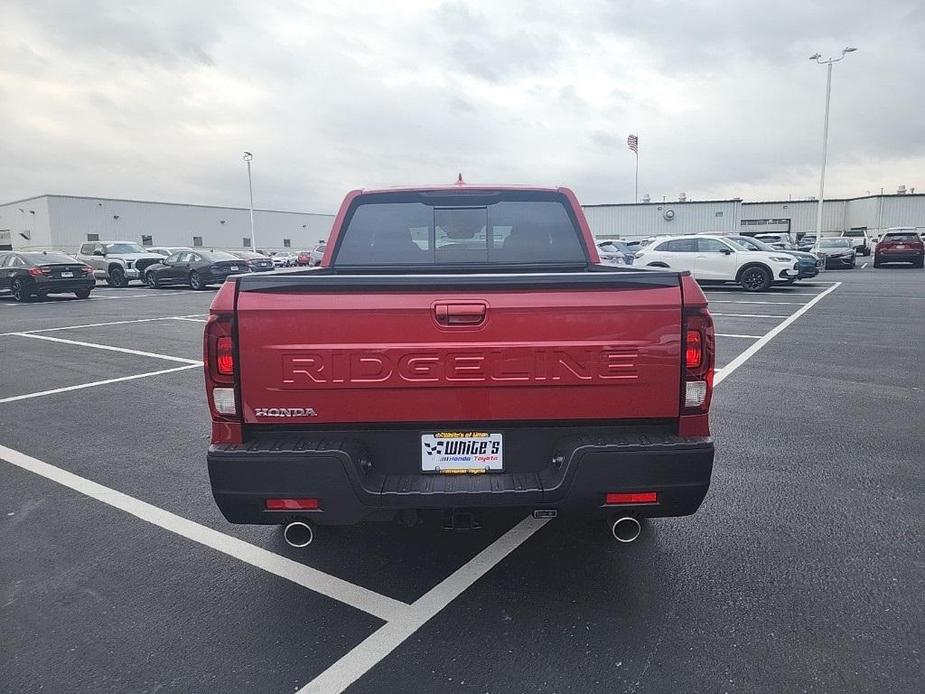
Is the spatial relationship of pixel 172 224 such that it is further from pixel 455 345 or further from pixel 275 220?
pixel 455 345

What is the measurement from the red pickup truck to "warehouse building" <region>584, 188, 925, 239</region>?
158ft

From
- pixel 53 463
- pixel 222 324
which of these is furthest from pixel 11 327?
pixel 222 324

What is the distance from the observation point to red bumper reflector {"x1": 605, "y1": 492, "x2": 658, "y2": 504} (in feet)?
8.76

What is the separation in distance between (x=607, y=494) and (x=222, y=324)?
1738 mm

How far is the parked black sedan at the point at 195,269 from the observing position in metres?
24.3

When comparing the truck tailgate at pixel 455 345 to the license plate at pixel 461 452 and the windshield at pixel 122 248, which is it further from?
the windshield at pixel 122 248

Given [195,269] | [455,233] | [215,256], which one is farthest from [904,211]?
[455,233]

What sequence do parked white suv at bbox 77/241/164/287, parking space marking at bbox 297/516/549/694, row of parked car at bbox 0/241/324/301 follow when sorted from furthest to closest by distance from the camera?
parked white suv at bbox 77/241/164/287, row of parked car at bbox 0/241/324/301, parking space marking at bbox 297/516/549/694

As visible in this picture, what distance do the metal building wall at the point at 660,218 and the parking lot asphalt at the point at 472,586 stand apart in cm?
5269

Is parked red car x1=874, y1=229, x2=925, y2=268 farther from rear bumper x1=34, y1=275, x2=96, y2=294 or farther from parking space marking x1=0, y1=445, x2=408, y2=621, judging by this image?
parking space marking x1=0, y1=445, x2=408, y2=621

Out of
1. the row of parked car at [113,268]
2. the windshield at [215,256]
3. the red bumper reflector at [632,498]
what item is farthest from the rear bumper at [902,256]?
the red bumper reflector at [632,498]

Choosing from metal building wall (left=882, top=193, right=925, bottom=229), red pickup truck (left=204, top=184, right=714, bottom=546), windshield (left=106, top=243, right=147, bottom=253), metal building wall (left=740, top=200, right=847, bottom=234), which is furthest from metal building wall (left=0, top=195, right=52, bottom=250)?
metal building wall (left=882, top=193, right=925, bottom=229)

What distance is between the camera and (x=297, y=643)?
268cm

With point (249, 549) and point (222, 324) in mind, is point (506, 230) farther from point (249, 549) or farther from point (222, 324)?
point (249, 549)
